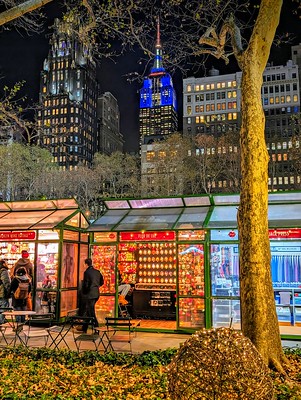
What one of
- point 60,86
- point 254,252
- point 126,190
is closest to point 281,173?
point 126,190

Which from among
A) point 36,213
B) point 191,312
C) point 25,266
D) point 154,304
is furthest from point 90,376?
point 36,213

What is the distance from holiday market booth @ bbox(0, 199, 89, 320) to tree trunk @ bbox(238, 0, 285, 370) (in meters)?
6.54

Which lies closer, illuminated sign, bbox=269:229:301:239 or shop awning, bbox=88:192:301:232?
illuminated sign, bbox=269:229:301:239

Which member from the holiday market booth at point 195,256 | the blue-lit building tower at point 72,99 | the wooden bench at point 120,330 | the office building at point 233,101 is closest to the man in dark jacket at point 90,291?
the holiday market booth at point 195,256

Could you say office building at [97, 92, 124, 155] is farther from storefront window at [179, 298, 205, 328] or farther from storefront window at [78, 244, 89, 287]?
storefront window at [179, 298, 205, 328]

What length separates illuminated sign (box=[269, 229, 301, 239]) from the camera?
9.91 metres

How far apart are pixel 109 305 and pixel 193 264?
269cm

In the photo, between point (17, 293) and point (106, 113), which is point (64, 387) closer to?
point (17, 293)

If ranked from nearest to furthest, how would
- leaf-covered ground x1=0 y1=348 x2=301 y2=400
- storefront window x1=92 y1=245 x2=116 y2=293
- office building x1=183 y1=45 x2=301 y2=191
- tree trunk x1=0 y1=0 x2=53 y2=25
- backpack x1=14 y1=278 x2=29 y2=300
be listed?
leaf-covered ground x1=0 y1=348 x2=301 y2=400 → tree trunk x1=0 y1=0 x2=53 y2=25 → backpack x1=14 y1=278 x2=29 y2=300 → storefront window x1=92 y1=245 x2=116 y2=293 → office building x1=183 y1=45 x2=301 y2=191

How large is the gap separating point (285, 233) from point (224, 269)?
5.98ft

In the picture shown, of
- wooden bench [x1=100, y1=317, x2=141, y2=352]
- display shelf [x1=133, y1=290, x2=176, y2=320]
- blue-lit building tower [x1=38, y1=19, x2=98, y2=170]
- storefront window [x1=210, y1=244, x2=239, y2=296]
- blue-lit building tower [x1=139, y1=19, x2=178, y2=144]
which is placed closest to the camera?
wooden bench [x1=100, y1=317, x2=141, y2=352]

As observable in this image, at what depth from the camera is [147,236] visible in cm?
1151

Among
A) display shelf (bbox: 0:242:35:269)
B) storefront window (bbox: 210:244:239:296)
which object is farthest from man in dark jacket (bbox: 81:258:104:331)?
display shelf (bbox: 0:242:35:269)

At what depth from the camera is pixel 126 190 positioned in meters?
46.2
